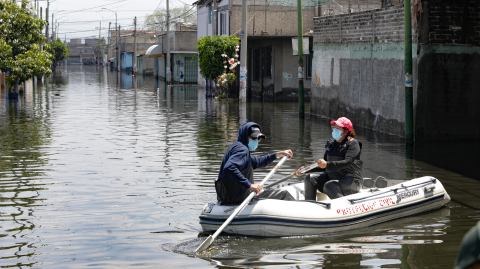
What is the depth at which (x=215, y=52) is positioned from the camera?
3472 cm

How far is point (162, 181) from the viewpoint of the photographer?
37.8ft

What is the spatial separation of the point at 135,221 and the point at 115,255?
1595 mm

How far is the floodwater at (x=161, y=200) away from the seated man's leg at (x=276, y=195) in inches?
34.7

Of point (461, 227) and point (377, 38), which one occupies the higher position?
point (377, 38)

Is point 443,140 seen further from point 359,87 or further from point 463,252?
point 463,252

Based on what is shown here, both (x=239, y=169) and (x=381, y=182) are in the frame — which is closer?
(x=239, y=169)

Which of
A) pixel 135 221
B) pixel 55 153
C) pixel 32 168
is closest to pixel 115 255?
pixel 135 221

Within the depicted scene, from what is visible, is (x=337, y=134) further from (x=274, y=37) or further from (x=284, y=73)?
(x=274, y=37)

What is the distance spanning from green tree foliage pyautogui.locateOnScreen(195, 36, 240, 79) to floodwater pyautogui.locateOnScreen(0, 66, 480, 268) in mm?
13194

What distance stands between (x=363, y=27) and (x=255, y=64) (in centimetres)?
1821

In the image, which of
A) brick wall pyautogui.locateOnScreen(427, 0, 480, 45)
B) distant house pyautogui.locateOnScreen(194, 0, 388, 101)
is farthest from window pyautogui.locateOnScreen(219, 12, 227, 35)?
brick wall pyautogui.locateOnScreen(427, 0, 480, 45)

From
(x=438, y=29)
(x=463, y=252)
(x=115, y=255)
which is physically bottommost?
(x=115, y=255)

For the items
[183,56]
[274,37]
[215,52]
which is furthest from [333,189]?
[183,56]

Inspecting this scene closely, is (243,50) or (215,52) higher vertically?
(215,52)
